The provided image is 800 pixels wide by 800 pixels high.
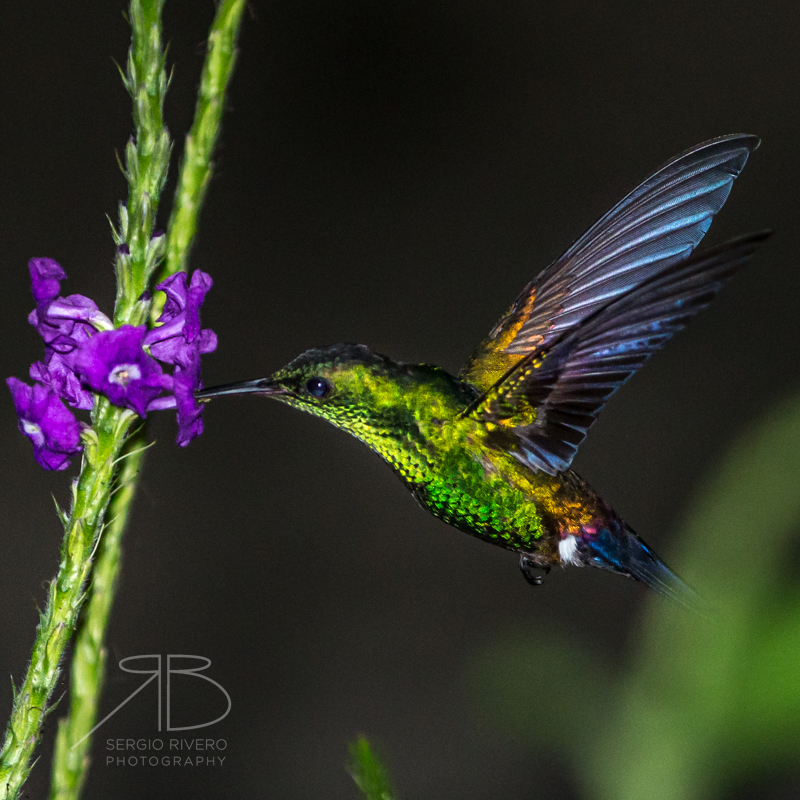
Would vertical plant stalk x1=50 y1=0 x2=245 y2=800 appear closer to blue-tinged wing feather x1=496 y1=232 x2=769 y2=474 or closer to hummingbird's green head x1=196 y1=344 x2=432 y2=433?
hummingbird's green head x1=196 y1=344 x2=432 y2=433

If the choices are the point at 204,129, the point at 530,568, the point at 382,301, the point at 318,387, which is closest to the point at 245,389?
the point at 318,387

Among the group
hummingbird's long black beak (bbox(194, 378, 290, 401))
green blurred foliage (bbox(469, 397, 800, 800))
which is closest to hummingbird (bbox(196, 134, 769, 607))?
hummingbird's long black beak (bbox(194, 378, 290, 401))

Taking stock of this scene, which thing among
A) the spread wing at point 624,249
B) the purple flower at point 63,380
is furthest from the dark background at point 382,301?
the purple flower at point 63,380

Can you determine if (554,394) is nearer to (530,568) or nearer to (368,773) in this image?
(530,568)

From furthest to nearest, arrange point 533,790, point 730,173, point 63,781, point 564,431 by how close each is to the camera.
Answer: point 533,790 → point 730,173 → point 564,431 → point 63,781

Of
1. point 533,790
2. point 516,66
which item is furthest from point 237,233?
point 533,790

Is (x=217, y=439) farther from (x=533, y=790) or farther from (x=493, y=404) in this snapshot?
(x=493, y=404)
